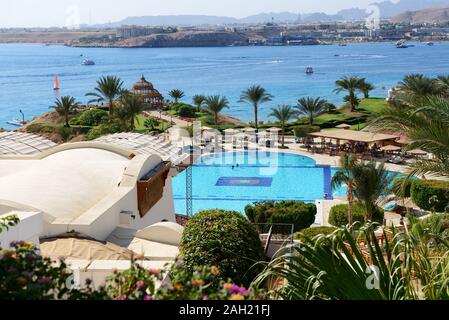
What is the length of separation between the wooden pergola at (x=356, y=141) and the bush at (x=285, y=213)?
1127 centimetres

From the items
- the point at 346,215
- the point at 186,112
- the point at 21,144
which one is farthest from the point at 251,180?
the point at 186,112

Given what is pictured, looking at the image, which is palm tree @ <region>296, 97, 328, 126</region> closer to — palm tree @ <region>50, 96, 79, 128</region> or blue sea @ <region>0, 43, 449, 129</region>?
palm tree @ <region>50, 96, 79, 128</region>

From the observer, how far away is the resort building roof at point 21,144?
18.5 m

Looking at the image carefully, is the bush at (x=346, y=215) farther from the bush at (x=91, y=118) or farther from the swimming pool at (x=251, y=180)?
the bush at (x=91, y=118)

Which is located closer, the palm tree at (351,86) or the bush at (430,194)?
the bush at (430,194)

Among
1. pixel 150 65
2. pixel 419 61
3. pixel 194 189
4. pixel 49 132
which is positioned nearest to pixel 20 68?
pixel 150 65

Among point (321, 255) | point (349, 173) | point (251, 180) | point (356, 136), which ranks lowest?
point (251, 180)

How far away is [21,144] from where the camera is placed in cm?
1947

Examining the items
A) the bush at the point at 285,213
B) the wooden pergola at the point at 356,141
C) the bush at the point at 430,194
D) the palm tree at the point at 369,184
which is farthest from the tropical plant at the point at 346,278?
the wooden pergola at the point at 356,141

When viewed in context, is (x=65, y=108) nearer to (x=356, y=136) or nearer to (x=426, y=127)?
(x=356, y=136)

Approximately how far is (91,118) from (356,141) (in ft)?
56.9

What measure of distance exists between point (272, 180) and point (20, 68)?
11916cm

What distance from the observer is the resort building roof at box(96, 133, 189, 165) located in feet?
63.9
